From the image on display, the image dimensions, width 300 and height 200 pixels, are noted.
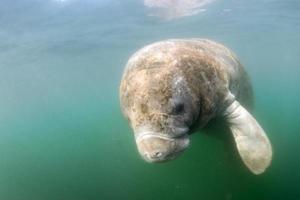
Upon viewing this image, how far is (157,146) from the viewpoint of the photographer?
360 centimetres

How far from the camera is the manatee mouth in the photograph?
357cm

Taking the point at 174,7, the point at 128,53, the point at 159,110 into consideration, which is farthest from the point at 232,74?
the point at 128,53

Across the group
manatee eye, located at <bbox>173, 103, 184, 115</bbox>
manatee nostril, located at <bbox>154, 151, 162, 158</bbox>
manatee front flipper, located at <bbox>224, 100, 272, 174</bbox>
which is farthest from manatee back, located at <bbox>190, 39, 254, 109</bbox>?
manatee nostril, located at <bbox>154, 151, 162, 158</bbox>

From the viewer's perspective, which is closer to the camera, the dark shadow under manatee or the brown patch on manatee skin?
the brown patch on manatee skin

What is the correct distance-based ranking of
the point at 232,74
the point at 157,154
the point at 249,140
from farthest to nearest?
the point at 232,74, the point at 249,140, the point at 157,154

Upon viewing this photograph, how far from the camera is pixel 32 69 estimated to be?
33.6 meters

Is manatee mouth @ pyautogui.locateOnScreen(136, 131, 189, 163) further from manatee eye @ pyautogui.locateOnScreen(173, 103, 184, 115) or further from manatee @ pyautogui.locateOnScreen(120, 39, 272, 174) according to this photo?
manatee eye @ pyautogui.locateOnScreen(173, 103, 184, 115)

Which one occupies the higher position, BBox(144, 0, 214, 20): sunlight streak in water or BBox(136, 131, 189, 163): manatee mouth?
BBox(136, 131, 189, 163): manatee mouth

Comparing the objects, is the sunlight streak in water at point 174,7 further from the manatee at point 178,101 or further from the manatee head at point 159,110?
the manatee head at point 159,110

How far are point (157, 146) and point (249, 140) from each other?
1688mm

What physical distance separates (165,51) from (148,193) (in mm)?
6935

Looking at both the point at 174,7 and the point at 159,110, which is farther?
the point at 174,7

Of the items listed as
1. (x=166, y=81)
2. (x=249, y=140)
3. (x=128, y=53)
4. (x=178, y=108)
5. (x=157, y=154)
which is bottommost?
(x=128, y=53)

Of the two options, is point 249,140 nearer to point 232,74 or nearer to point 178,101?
point 232,74
